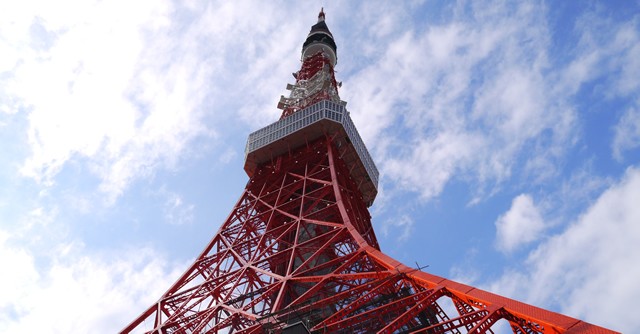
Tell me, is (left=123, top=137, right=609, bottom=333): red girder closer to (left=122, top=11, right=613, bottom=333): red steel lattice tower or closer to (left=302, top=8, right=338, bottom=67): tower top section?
(left=122, top=11, right=613, bottom=333): red steel lattice tower

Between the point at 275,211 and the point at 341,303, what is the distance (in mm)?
7836

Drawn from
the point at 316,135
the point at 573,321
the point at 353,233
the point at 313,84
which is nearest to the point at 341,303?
the point at 353,233

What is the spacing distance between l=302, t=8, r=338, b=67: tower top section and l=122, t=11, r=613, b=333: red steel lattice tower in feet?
0.29

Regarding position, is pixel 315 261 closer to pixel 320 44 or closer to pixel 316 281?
pixel 316 281

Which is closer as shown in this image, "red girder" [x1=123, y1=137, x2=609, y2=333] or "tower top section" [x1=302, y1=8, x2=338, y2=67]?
"red girder" [x1=123, y1=137, x2=609, y2=333]

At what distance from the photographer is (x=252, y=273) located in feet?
66.9

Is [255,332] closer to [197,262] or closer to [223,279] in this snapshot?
[223,279]

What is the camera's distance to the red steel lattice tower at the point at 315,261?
13758 mm

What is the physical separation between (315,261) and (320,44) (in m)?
17.6

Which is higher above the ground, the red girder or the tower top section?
the tower top section

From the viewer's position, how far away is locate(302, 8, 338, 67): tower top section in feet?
119

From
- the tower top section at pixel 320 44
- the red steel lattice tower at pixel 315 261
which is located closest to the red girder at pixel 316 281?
the red steel lattice tower at pixel 315 261

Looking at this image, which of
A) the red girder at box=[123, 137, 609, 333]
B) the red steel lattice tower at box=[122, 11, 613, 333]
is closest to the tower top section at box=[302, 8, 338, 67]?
the red steel lattice tower at box=[122, 11, 613, 333]

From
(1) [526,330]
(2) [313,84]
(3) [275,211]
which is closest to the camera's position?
(1) [526,330]
